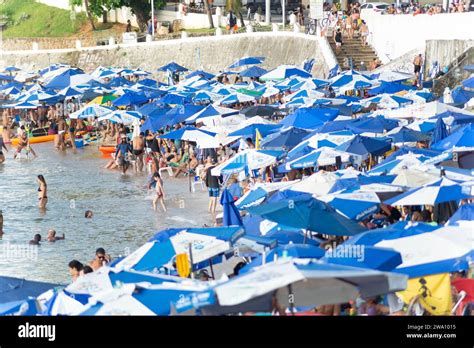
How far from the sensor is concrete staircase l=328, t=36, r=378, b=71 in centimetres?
4503

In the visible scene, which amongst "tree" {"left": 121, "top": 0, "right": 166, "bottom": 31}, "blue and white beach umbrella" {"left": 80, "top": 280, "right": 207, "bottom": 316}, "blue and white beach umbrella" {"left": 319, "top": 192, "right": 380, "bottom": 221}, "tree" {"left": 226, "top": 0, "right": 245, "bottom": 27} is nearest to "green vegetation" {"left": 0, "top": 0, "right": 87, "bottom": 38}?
"tree" {"left": 121, "top": 0, "right": 166, "bottom": 31}

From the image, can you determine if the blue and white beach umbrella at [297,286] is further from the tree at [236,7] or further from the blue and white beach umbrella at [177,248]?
the tree at [236,7]

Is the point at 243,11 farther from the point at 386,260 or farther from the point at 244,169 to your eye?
the point at 386,260

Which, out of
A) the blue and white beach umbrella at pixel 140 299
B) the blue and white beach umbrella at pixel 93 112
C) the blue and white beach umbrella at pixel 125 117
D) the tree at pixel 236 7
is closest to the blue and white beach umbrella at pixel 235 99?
the blue and white beach umbrella at pixel 125 117

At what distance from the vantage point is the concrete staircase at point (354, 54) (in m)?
45.0

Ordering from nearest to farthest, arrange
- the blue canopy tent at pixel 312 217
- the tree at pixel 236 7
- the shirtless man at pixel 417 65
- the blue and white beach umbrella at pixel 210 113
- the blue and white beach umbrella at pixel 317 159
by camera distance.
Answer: the blue canopy tent at pixel 312 217 < the blue and white beach umbrella at pixel 317 159 < the blue and white beach umbrella at pixel 210 113 < the shirtless man at pixel 417 65 < the tree at pixel 236 7

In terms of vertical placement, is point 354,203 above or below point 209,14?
above

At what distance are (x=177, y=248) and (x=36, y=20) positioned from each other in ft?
196

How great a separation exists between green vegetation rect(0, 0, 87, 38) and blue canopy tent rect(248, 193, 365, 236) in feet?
175

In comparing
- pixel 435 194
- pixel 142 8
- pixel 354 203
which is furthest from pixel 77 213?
pixel 142 8

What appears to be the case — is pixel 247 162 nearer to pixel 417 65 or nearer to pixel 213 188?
pixel 213 188

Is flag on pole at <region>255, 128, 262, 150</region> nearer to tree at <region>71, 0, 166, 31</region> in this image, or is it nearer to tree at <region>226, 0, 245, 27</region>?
tree at <region>226, 0, 245, 27</region>

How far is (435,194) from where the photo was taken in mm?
16938

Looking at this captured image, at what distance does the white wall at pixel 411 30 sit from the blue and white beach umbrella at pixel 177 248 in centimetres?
2397
